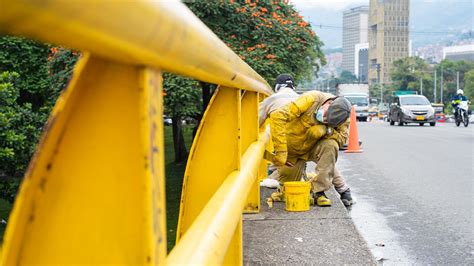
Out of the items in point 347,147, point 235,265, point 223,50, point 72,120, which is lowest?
point 347,147

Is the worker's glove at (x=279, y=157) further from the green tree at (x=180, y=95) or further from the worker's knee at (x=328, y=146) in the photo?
the green tree at (x=180, y=95)

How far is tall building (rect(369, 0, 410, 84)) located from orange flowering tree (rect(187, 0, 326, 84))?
145 m

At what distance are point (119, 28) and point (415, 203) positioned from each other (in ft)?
23.8

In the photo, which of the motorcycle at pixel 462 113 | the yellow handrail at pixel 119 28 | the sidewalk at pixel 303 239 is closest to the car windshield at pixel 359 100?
the motorcycle at pixel 462 113

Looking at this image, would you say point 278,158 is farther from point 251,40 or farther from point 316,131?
point 251,40

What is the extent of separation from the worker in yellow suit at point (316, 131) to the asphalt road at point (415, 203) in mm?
612

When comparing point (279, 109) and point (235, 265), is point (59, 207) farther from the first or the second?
point (279, 109)

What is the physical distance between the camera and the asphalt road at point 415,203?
549cm

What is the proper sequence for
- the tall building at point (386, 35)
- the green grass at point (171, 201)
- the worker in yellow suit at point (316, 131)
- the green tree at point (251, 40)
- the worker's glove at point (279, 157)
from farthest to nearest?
the tall building at point (386, 35), the green tree at point (251, 40), the green grass at point (171, 201), the worker in yellow suit at point (316, 131), the worker's glove at point (279, 157)

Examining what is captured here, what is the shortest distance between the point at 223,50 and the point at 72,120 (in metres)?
0.71

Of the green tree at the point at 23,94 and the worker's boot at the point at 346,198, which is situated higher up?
the green tree at the point at 23,94

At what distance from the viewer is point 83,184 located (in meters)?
1.20

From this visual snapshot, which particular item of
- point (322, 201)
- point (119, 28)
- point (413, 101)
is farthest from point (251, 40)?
point (413, 101)

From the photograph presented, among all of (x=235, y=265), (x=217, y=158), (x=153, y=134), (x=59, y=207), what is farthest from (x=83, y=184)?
(x=235, y=265)
